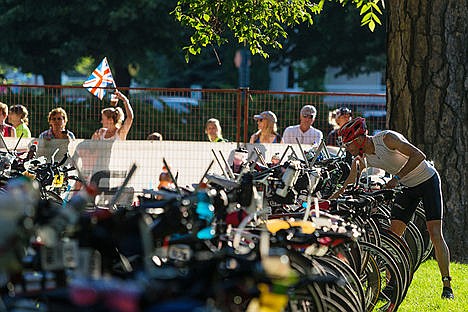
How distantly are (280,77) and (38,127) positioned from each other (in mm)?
41832

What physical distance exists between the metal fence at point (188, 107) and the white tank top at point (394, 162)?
6.78 meters

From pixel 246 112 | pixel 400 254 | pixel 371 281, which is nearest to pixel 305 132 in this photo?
pixel 246 112

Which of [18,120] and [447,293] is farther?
[18,120]

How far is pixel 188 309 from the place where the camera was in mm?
2955

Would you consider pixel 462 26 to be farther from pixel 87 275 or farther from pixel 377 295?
pixel 87 275

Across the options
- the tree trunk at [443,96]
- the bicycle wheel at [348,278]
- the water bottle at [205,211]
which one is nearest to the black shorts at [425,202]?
the tree trunk at [443,96]

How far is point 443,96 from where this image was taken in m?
12.7

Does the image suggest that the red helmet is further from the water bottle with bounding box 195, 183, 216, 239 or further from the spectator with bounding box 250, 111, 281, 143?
the spectator with bounding box 250, 111, 281, 143

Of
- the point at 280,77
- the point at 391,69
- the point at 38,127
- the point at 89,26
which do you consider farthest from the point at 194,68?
the point at 391,69

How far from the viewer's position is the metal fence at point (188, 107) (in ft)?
54.7

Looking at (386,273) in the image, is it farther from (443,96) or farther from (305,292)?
(443,96)

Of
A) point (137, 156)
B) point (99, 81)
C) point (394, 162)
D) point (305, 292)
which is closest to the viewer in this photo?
point (305, 292)

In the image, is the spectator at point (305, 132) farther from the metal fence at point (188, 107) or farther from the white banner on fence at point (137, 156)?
the metal fence at point (188, 107)

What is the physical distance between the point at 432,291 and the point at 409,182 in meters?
1.10
